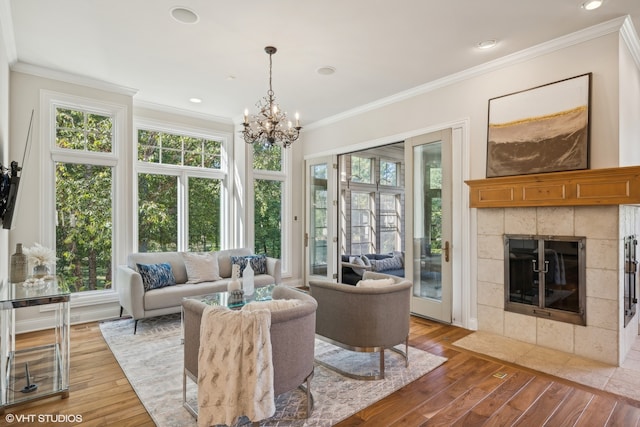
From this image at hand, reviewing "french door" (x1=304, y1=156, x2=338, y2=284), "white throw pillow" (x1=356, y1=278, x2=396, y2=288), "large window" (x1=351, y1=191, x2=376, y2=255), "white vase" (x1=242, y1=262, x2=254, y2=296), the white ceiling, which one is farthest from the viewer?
"large window" (x1=351, y1=191, x2=376, y2=255)

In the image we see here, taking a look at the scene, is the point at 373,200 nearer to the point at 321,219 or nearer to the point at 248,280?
the point at 321,219

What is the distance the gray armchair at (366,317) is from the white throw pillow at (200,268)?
2.26 meters

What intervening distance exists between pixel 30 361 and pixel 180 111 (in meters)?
3.82

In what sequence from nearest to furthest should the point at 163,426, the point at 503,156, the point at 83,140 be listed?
the point at 163,426
the point at 503,156
the point at 83,140

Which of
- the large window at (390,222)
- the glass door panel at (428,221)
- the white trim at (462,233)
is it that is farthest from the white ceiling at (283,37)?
the large window at (390,222)

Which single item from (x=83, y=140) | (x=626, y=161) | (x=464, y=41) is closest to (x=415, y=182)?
(x=464, y=41)

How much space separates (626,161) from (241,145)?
5.04 meters

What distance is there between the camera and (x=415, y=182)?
186 inches

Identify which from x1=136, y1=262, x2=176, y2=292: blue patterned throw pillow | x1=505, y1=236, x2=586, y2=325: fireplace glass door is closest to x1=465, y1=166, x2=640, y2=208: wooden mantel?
x1=505, y1=236, x2=586, y2=325: fireplace glass door

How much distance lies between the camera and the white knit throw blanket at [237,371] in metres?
1.94

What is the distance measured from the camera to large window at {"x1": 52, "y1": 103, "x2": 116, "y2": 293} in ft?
14.4

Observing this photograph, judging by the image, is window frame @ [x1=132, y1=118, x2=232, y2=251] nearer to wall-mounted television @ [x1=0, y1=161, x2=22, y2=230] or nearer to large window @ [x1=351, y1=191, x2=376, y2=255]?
wall-mounted television @ [x1=0, y1=161, x2=22, y2=230]

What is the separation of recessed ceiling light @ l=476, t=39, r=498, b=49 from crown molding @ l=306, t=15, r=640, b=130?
1.19 feet

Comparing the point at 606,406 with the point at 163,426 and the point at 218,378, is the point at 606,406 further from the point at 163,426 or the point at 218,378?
the point at 163,426
